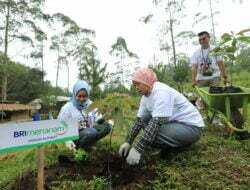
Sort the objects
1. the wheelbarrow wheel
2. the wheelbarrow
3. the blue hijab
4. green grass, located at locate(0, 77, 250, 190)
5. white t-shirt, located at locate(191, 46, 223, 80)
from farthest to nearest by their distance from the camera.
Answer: white t-shirt, located at locate(191, 46, 223, 80) < the wheelbarrow wheel < the wheelbarrow < the blue hijab < green grass, located at locate(0, 77, 250, 190)

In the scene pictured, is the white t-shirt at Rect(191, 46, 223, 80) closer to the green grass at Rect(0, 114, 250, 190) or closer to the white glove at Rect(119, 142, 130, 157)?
the green grass at Rect(0, 114, 250, 190)

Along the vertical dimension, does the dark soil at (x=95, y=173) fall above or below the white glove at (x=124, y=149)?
below

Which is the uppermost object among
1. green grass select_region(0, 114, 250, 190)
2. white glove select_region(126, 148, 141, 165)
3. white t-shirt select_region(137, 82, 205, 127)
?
white t-shirt select_region(137, 82, 205, 127)

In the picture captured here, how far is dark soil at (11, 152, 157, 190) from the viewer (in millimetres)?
2039

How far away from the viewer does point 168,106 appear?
2.38 meters

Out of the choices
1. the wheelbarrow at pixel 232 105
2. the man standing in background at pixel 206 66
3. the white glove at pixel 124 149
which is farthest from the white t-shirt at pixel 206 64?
the white glove at pixel 124 149

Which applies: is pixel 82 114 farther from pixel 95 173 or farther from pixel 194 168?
pixel 194 168

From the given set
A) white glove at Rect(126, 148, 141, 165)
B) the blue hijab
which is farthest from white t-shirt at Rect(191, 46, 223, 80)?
white glove at Rect(126, 148, 141, 165)

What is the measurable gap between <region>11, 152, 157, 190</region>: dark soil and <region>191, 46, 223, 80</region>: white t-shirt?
2532 mm

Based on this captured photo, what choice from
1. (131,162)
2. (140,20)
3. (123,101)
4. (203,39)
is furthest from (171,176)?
(140,20)

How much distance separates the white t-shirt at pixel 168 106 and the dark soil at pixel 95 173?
0.57 metres

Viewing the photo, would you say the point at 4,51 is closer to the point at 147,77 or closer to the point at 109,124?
the point at 109,124

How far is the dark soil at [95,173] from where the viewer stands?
80.3 inches

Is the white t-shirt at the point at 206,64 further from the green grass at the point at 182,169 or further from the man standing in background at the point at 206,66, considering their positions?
the green grass at the point at 182,169
